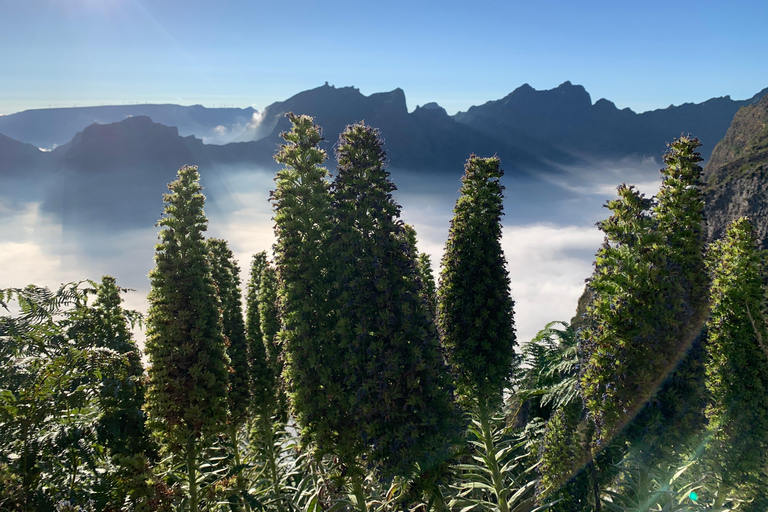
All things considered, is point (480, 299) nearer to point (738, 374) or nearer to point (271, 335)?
point (738, 374)

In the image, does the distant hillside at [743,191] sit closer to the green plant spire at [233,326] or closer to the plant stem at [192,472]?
the green plant spire at [233,326]

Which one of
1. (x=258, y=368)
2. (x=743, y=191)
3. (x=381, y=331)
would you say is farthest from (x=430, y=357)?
(x=743, y=191)

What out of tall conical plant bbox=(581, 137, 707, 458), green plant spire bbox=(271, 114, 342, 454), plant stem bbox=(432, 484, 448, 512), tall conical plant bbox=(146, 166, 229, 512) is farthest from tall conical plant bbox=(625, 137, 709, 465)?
tall conical plant bbox=(146, 166, 229, 512)

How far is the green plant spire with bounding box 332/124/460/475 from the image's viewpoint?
11336mm

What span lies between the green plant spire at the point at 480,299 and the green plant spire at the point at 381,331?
7.13 ft

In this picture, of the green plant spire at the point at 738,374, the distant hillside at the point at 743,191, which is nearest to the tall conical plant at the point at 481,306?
the green plant spire at the point at 738,374

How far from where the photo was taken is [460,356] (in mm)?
13984

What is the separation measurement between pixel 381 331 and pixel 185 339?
652 centimetres

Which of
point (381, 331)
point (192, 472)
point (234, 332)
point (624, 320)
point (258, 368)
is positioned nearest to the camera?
point (624, 320)

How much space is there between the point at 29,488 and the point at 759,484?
16.1 m

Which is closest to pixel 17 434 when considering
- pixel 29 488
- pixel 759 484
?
pixel 29 488

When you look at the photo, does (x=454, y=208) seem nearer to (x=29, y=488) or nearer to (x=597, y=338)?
(x=597, y=338)

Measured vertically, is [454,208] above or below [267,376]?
above

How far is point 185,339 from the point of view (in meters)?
13.8
